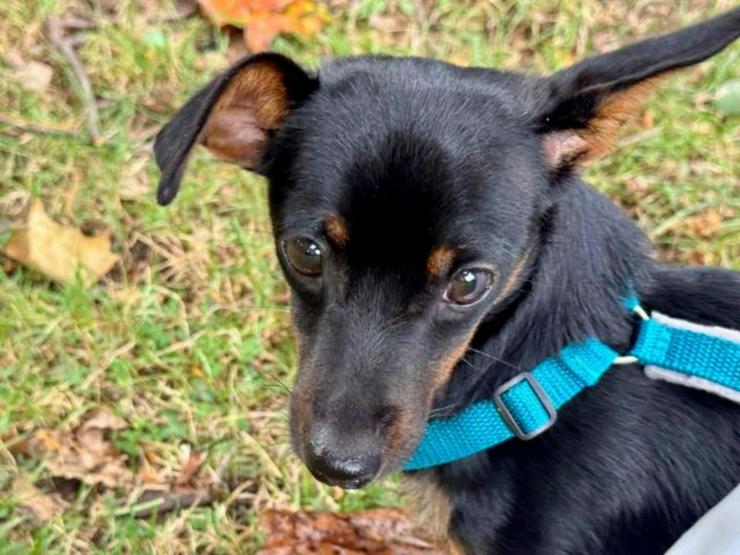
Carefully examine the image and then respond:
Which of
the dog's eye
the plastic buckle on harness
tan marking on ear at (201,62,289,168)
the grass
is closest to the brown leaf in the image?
the grass

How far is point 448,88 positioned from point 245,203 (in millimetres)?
2130

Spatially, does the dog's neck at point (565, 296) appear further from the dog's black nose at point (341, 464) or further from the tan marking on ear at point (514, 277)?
the dog's black nose at point (341, 464)

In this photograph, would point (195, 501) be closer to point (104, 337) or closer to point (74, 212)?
point (104, 337)

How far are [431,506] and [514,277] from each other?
2.70 ft

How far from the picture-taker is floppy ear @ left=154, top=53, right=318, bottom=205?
7.32ft

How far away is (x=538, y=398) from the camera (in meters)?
2.64

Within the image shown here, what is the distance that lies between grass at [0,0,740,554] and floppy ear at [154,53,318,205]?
1266 millimetres

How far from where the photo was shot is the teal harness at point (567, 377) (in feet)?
8.46

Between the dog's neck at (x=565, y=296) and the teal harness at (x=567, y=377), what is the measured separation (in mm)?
46

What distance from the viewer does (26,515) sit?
377 centimetres

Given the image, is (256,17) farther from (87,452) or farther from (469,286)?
(469,286)

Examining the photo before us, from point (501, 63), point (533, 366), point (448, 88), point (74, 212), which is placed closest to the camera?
point (448, 88)

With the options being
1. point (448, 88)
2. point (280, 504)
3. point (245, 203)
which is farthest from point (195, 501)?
point (448, 88)

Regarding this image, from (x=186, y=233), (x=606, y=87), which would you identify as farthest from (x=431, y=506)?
(x=186, y=233)
